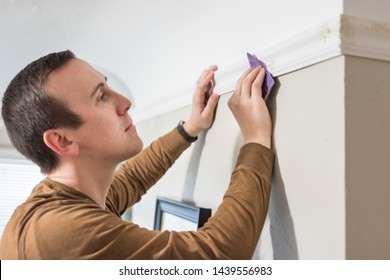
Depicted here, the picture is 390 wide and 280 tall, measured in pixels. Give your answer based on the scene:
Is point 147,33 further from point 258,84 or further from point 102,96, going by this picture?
point 258,84

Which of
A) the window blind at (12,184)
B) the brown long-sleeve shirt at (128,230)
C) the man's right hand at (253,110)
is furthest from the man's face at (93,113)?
the window blind at (12,184)

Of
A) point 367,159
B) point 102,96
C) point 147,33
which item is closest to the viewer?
point 367,159

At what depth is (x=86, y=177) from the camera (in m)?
0.90

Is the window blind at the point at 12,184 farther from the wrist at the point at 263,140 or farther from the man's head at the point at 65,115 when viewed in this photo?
the wrist at the point at 263,140

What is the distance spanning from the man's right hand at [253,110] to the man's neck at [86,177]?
→ 359mm

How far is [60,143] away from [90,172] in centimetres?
10

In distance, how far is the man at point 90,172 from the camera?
0.70 m

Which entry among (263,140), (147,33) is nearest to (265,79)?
(263,140)

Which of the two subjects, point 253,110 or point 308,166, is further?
point 253,110

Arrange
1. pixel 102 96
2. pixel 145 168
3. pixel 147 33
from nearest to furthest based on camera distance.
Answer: pixel 102 96 → pixel 145 168 → pixel 147 33

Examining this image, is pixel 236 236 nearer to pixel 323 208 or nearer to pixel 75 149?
pixel 323 208

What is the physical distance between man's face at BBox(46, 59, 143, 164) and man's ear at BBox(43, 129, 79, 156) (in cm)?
1

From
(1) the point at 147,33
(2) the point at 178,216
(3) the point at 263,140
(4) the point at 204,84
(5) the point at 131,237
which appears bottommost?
(5) the point at 131,237

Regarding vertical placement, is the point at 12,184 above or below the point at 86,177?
above
